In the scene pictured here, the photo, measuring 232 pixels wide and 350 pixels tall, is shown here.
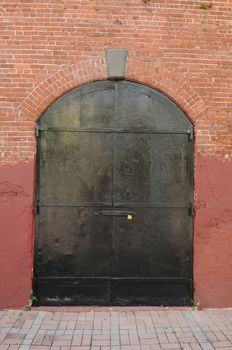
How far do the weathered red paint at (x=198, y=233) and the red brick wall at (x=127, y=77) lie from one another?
0.01 m

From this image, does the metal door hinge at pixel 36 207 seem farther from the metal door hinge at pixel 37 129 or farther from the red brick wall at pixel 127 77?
the metal door hinge at pixel 37 129

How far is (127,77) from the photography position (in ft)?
19.3

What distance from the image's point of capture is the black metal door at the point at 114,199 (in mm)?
5789

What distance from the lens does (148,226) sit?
19.3 feet

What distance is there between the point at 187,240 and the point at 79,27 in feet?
11.7

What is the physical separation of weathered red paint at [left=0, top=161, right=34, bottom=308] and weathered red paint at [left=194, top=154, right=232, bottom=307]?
247 cm

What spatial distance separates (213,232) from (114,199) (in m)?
1.56

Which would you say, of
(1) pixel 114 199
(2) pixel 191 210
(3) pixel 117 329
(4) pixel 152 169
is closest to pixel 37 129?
(1) pixel 114 199

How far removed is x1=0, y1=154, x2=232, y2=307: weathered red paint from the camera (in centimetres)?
571

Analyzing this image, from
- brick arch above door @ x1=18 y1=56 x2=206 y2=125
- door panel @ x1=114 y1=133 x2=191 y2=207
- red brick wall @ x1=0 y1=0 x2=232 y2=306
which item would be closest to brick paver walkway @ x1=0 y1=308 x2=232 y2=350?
red brick wall @ x1=0 y1=0 x2=232 y2=306

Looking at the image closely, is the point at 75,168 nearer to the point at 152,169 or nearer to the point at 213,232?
the point at 152,169

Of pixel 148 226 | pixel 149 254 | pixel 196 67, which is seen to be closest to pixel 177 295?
pixel 149 254

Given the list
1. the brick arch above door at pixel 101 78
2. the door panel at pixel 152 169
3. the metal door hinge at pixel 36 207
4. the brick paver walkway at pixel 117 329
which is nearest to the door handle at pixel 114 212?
the door panel at pixel 152 169

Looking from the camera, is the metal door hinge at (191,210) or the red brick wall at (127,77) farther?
the metal door hinge at (191,210)
